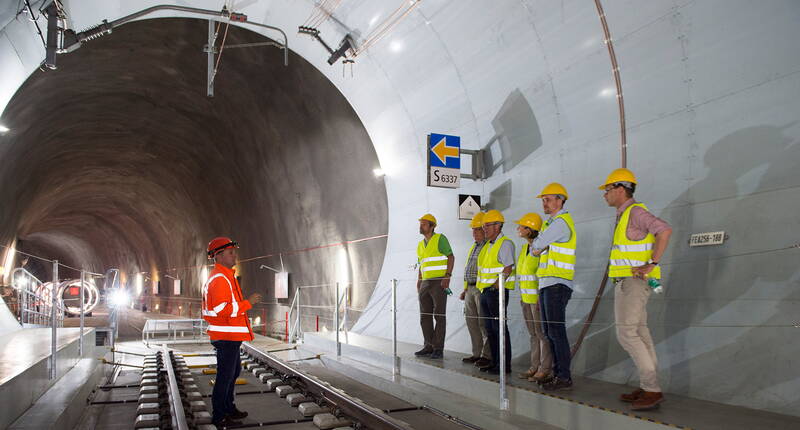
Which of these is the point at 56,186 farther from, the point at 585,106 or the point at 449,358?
the point at 585,106

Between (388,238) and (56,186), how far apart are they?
17234 millimetres

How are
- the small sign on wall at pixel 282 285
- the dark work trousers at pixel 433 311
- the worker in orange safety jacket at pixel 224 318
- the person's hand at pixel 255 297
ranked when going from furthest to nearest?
the person's hand at pixel 255 297, the small sign on wall at pixel 282 285, the dark work trousers at pixel 433 311, the worker in orange safety jacket at pixel 224 318

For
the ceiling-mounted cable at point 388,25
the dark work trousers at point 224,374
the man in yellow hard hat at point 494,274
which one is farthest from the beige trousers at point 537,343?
the ceiling-mounted cable at point 388,25

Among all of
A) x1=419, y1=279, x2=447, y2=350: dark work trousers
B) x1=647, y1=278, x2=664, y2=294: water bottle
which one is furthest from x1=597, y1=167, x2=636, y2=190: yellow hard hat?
x1=419, y1=279, x2=447, y2=350: dark work trousers

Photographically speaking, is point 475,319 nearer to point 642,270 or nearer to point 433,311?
point 433,311

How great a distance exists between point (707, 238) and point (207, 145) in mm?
15139

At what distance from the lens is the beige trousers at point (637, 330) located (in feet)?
15.3

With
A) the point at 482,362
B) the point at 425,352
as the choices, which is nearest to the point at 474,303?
the point at 482,362

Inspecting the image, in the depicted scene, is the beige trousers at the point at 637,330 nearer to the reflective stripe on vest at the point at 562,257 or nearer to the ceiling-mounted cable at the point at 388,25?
the reflective stripe on vest at the point at 562,257

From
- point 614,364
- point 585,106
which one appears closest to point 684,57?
point 585,106

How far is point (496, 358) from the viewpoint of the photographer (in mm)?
6578

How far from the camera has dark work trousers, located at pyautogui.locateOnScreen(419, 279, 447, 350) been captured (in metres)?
7.77

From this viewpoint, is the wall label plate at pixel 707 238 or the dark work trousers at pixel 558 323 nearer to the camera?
the wall label plate at pixel 707 238

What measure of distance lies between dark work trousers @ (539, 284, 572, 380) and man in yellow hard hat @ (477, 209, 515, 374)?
0.94 meters
